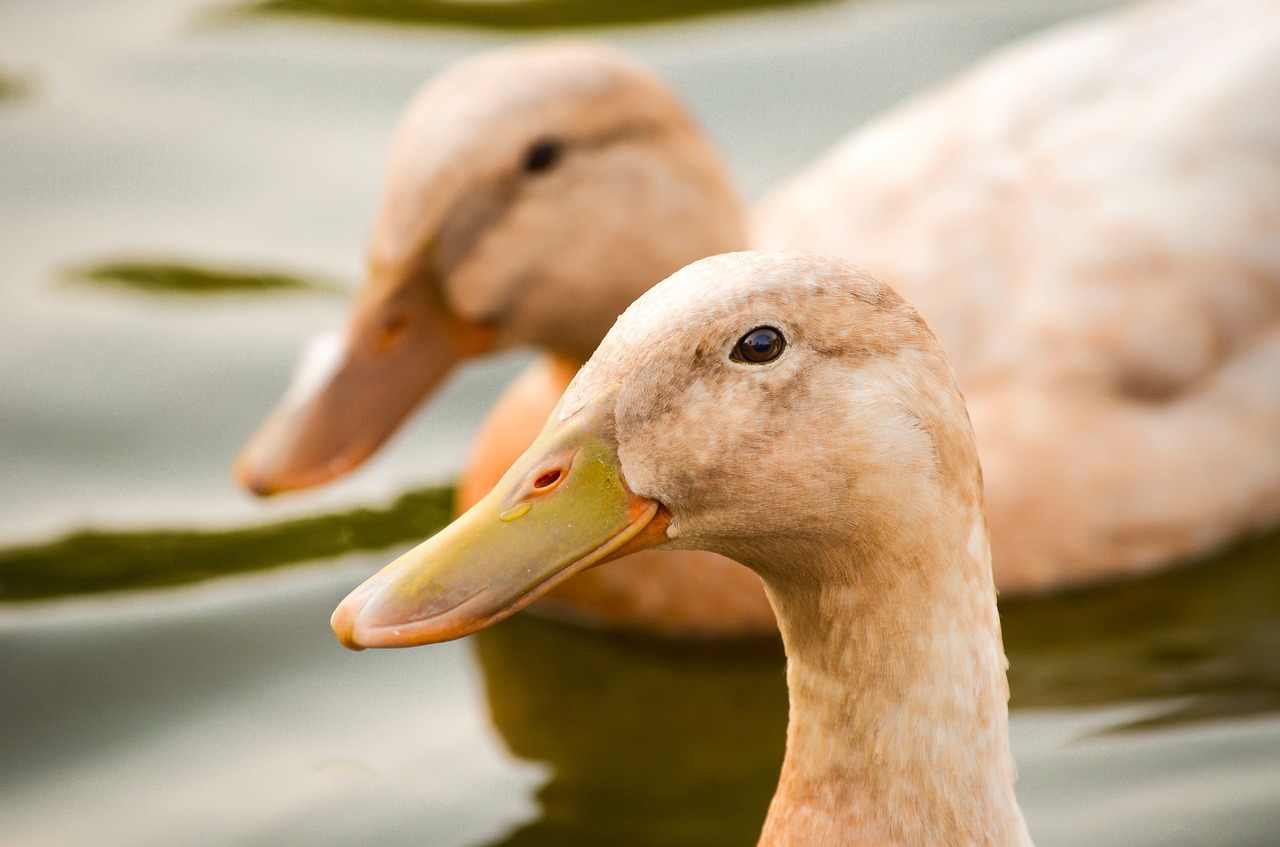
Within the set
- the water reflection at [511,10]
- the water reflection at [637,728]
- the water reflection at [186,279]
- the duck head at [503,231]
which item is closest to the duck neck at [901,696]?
the water reflection at [637,728]

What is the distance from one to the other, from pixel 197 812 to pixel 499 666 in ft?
2.29

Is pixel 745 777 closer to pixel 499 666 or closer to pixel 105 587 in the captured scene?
pixel 499 666

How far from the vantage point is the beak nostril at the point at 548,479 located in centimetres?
204

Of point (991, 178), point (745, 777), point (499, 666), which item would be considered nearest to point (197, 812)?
point (499, 666)

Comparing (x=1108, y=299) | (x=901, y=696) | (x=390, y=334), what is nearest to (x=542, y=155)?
(x=390, y=334)

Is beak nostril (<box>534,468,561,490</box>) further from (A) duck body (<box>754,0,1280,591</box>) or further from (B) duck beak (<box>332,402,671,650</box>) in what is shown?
(A) duck body (<box>754,0,1280,591</box>)

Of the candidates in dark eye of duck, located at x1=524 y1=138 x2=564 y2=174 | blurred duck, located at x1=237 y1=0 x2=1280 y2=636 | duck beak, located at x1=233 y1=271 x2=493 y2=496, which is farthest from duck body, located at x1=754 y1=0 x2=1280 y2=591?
duck beak, located at x1=233 y1=271 x2=493 y2=496

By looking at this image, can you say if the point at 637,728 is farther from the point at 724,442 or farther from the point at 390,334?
the point at 724,442

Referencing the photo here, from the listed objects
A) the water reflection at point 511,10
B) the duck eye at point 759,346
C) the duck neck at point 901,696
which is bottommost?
the duck neck at point 901,696

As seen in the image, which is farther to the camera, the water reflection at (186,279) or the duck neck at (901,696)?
the water reflection at (186,279)

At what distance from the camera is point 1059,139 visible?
408cm

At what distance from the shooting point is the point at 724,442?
2.01 meters

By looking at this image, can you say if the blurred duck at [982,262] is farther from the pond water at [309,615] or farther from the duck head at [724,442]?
the duck head at [724,442]

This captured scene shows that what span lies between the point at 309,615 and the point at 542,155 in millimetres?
1164
